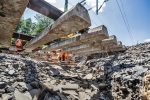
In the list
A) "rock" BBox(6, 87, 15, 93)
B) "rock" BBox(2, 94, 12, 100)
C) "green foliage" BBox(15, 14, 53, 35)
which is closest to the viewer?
"rock" BBox(2, 94, 12, 100)

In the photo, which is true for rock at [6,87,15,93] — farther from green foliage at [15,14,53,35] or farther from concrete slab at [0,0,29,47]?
green foliage at [15,14,53,35]

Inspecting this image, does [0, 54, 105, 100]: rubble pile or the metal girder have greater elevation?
the metal girder

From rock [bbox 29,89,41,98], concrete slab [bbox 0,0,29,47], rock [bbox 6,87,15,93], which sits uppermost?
concrete slab [bbox 0,0,29,47]

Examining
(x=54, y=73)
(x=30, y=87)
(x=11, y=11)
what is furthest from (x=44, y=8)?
(x=54, y=73)

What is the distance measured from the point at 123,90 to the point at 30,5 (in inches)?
147

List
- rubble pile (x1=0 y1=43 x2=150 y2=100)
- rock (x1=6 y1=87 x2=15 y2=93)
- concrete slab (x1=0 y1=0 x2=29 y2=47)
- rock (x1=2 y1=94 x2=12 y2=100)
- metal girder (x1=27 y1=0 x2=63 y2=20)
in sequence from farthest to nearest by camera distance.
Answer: rock (x1=6 y1=87 x2=15 y2=93)
rubble pile (x1=0 y1=43 x2=150 y2=100)
rock (x1=2 y1=94 x2=12 y2=100)
metal girder (x1=27 y1=0 x2=63 y2=20)
concrete slab (x1=0 y1=0 x2=29 y2=47)

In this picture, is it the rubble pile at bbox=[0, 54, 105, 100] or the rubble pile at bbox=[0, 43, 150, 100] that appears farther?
the rubble pile at bbox=[0, 54, 105, 100]

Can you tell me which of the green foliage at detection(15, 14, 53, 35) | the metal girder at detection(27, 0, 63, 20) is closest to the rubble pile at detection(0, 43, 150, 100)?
the metal girder at detection(27, 0, 63, 20)

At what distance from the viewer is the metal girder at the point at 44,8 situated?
186cm

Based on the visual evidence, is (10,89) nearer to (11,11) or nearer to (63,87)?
(63,87)

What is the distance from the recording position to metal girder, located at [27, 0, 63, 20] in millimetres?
1864

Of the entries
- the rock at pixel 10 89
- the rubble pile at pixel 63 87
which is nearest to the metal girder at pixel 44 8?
the rubble pile at pixel 63 87

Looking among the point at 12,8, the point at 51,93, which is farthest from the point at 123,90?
the point at 12,8

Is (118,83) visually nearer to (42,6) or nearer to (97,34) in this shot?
(97,34)
